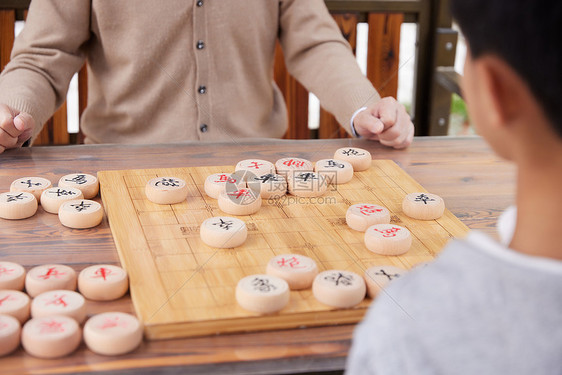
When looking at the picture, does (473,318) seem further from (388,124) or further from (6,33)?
(6,33)

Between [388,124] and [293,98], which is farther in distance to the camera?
[293,98]

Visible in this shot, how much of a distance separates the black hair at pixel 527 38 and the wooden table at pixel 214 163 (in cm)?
39

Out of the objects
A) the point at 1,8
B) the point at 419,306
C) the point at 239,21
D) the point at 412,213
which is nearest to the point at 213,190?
the point at 412,213

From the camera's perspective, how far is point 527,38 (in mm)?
501

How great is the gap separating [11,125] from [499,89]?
111cm

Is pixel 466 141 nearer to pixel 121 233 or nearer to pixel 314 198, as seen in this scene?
pixel 314 198

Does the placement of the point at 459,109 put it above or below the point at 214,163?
below

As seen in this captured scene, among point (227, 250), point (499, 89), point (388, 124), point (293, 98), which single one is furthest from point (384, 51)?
point (499, 89)

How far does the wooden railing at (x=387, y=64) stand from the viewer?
2.49 meters

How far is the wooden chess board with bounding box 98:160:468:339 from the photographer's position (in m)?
0.81

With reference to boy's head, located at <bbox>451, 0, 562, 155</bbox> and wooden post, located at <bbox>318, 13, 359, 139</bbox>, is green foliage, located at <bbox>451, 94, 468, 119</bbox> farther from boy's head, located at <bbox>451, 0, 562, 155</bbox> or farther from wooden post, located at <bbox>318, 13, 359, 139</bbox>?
boy's head, located at <bbox>451, 0, 562, 155</bbox>

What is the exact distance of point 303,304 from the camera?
0.84 m

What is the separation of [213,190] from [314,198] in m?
0.19

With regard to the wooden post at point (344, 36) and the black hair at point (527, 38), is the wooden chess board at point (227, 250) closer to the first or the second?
the black hair at point (527, 38)
